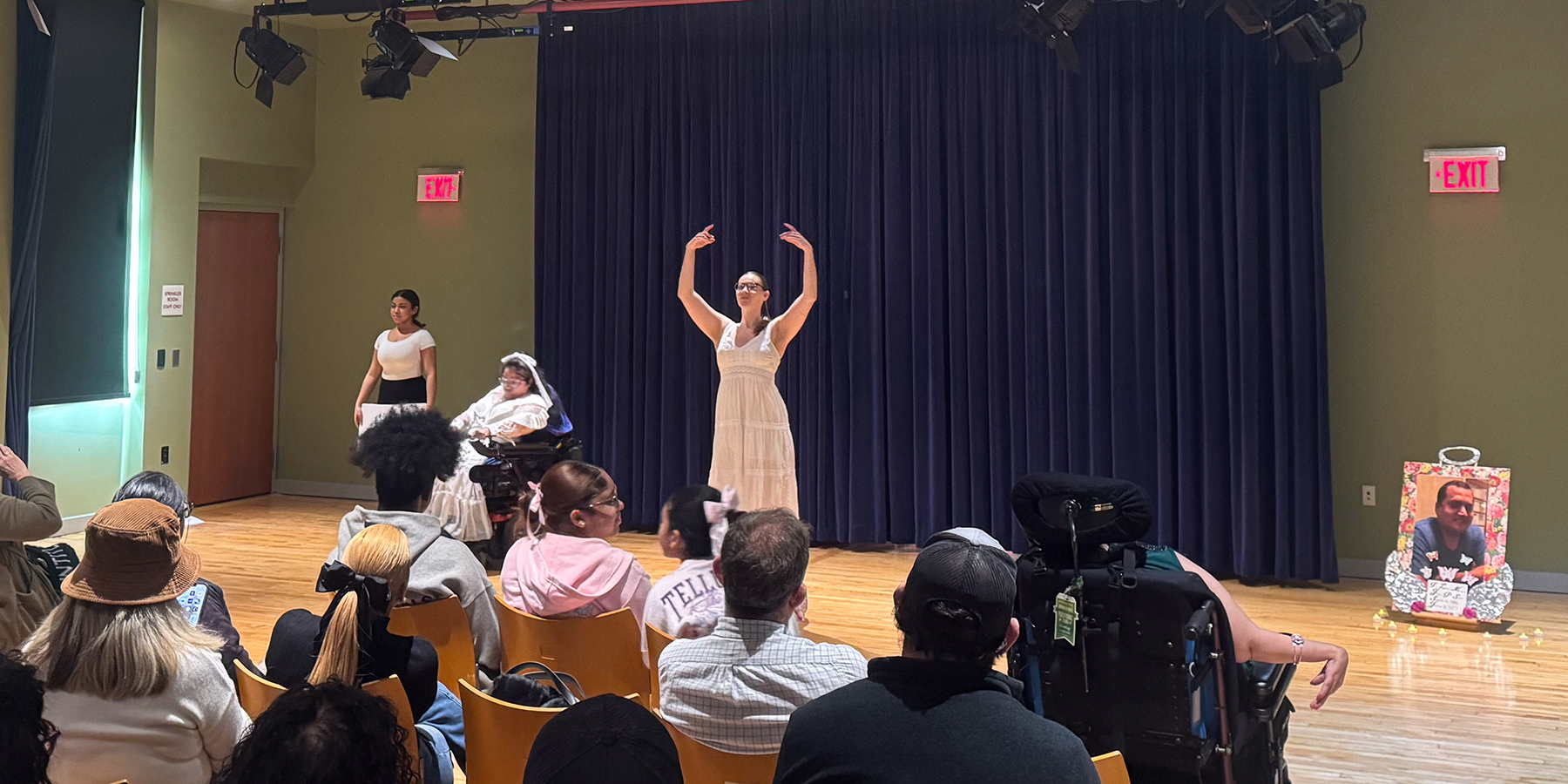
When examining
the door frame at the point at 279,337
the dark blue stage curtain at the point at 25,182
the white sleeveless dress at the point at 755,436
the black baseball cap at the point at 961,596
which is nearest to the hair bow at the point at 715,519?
the black baseball cap at the point at 961,596

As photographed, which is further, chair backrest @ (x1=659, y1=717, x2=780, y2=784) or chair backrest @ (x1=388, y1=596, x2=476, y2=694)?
chair backrest @ (x1=388, y1=596, x2=476, y2=694)

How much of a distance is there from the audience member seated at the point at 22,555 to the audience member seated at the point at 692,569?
1564mm

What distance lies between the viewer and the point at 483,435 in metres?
6.67

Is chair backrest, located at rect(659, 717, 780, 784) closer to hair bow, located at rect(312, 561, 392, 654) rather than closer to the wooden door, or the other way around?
hair bow, located at rect(312, 561, 392, 654)

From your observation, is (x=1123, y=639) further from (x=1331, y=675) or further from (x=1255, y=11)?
(x=1255, y=11)

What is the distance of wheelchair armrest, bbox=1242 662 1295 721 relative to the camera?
2877 mm

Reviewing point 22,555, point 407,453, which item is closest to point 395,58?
point 407,453

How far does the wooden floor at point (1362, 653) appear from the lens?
4012 millimetres

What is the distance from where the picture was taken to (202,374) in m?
8.98

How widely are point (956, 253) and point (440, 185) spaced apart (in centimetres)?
375

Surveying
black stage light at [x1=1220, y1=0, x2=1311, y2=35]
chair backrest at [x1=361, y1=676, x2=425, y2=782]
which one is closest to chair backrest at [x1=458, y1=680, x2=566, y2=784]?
chair backrest at [x1=361, y1=676, x2=425, y2=782]

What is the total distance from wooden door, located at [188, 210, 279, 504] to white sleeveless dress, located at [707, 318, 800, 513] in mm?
4643

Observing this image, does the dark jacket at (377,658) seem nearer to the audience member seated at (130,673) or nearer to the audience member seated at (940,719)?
the audience member seated at (130,673)

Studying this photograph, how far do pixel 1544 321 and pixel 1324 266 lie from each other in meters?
1.06
